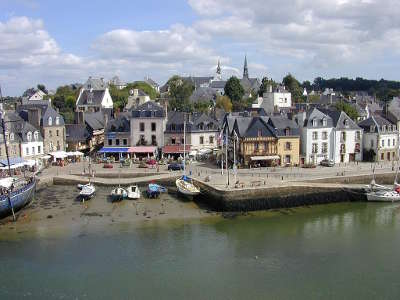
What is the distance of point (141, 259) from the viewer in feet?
87.9

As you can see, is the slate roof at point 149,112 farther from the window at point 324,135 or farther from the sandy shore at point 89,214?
the window at point 324,135

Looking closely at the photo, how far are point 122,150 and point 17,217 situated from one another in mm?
19622

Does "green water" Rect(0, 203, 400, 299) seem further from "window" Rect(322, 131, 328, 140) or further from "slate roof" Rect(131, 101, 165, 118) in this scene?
"slate roof" Rect(131, 101, 165, 118)

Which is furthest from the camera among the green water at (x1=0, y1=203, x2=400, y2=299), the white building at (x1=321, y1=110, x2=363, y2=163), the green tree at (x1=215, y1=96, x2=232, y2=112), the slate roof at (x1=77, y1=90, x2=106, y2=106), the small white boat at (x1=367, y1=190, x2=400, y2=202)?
the slate roof at (x1=77, y1=90, x2=106, y2=106)

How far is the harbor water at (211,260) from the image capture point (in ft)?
75.3

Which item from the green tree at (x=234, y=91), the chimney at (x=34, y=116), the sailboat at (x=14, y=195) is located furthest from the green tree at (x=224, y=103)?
the sailboat at (x=14, y=195)

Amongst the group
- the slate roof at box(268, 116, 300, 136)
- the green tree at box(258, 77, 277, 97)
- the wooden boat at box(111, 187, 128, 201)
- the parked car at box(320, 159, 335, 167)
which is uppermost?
the green tree at box(258, 77, 277, 97)

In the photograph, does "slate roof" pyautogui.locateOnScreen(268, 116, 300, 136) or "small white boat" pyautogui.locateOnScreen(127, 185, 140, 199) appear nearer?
"small white boat" pyautogui.locateOnScreen(127, 185, 140, 199)

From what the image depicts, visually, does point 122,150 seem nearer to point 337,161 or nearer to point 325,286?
point 337,161

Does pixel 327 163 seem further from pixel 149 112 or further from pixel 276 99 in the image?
pixel 276 99

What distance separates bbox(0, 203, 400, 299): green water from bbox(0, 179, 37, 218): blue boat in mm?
5265

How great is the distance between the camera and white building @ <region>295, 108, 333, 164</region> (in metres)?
49.8

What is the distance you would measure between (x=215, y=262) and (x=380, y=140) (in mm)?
31888

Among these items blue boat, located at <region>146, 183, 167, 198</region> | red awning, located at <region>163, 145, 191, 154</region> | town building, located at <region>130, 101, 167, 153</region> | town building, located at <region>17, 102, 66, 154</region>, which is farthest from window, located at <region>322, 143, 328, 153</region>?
town building, located at <region>17, 102, 66, 154</region>
